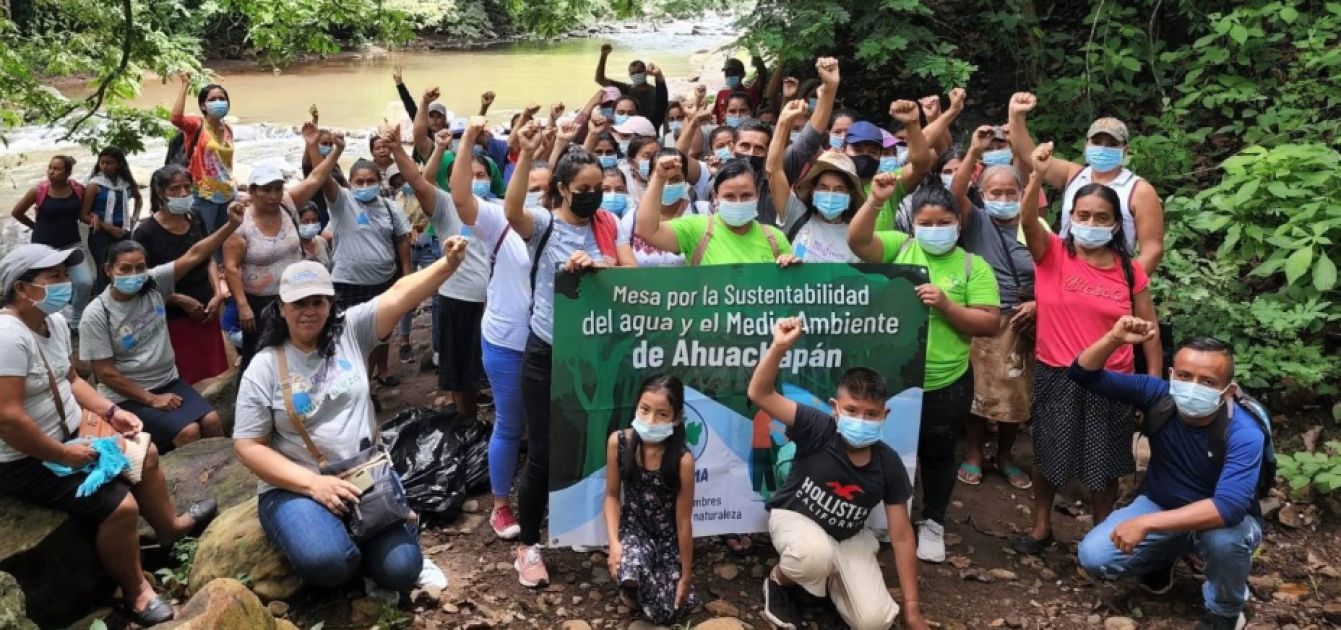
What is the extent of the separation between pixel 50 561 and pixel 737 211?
3511 mm

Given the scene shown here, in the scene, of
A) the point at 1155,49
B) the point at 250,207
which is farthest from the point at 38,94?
the point at 1155,49

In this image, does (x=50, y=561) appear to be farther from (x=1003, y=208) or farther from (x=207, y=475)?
(x=1003, y=208)

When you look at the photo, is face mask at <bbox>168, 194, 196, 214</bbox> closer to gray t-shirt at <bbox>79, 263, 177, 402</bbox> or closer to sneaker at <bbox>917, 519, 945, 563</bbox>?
gray t-shirt at <bbox>79, 263, 177, 402</bbox>

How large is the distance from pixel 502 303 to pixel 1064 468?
2960mm

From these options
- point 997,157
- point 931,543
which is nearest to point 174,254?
point 931,543

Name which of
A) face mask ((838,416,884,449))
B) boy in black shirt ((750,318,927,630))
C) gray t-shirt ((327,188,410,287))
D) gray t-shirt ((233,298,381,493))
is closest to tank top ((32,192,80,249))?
gray t-shirt ((327,188,410,287))

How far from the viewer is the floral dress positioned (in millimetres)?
4062

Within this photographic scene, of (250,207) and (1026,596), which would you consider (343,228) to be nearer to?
(250,207)

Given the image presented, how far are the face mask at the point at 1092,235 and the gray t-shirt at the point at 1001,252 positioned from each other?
65cm

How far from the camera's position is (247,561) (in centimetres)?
404

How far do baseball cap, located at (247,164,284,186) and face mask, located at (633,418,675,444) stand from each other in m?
3.53

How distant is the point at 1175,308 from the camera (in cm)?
598

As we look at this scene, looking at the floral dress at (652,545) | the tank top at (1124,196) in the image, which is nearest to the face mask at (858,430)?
the floral dress at (652,545)

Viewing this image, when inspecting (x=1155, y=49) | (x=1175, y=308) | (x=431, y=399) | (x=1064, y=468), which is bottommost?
(x=431, y=399)
